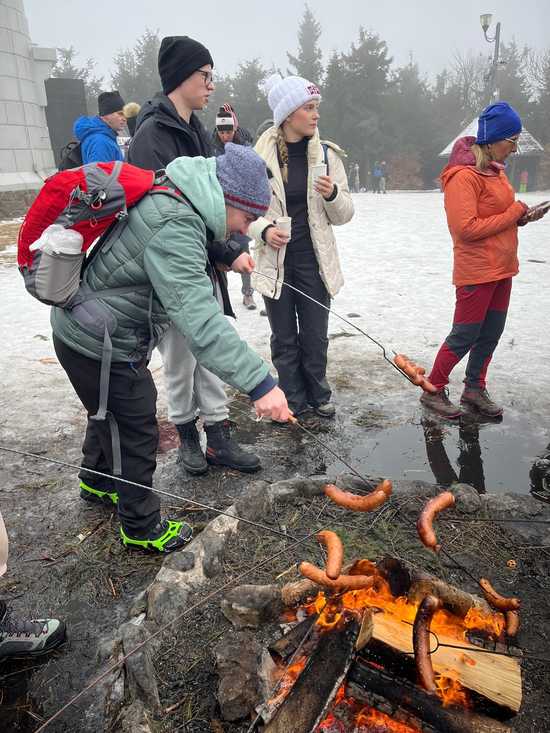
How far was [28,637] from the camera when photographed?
2.51 m

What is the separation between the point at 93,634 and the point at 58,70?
51.0 metres

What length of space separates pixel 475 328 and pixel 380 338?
2.06 meters

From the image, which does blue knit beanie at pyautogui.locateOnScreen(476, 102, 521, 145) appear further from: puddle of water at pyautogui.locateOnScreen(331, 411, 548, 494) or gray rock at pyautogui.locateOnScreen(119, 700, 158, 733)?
gray rock at pyautogui.locateOnScreen(119, 700, 158, 733)

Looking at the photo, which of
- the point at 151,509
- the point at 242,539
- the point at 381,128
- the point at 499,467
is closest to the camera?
the point at 242,539

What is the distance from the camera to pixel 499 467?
4027mm

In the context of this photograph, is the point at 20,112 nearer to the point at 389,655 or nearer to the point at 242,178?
the point at 242,178

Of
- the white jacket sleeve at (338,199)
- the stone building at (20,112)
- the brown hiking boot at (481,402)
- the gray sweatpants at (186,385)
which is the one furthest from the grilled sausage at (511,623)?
the stone building at (20,112)

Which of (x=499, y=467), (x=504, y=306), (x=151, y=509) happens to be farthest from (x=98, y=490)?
(x=504, y=306)

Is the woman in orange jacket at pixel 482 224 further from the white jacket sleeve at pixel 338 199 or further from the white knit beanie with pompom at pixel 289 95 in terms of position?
the white knit beanie with pompom at pixel 289 95

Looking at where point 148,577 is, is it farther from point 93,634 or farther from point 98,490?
point 98,490

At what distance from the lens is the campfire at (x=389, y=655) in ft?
5.93

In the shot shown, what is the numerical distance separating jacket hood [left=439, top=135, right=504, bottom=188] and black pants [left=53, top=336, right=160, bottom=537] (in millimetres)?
2867

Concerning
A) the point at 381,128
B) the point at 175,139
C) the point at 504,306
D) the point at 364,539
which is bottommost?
the point at 364,539

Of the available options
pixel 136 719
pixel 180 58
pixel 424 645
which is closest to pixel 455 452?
pixel 424 645
